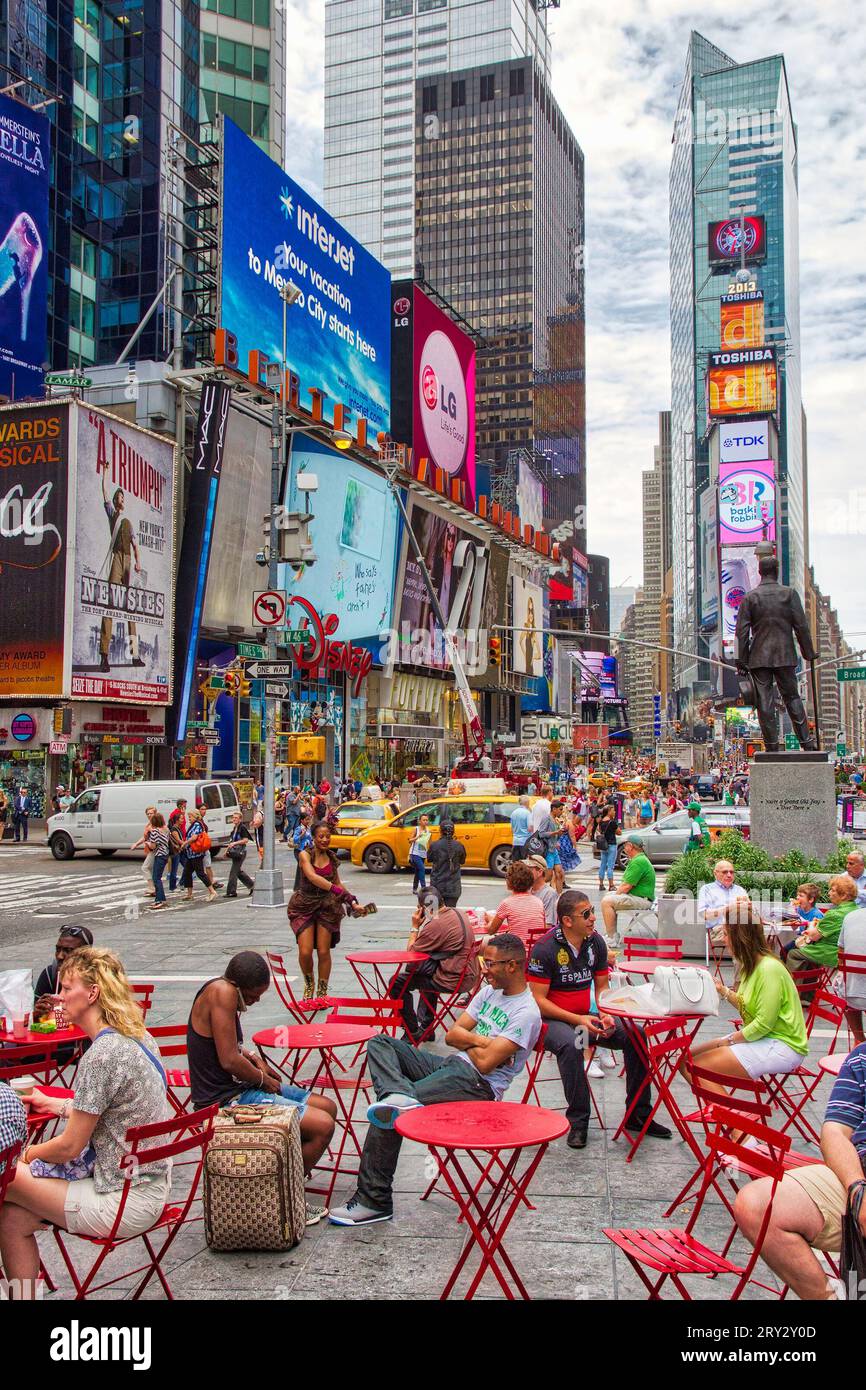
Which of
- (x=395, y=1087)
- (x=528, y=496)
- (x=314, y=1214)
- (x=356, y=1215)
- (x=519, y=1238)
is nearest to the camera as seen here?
(x=519, y=1238)

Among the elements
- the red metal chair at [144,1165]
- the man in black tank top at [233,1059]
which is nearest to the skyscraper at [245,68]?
the man in black tank top at [233,1059]

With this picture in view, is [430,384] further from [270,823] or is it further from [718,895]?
[718,895]

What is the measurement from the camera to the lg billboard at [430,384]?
6344 cm

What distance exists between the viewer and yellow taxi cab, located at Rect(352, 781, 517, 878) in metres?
21.5

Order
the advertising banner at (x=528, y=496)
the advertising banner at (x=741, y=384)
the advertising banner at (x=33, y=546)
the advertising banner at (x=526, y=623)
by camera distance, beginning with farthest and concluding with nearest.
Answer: the advertising banner at (x=741, y=384)
the advertising banner at (x=528, y=496)
the advertising banner at (x=526, y=623)
the advertising banner at (x=33, y=546)

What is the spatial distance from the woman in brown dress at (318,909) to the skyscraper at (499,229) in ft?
474

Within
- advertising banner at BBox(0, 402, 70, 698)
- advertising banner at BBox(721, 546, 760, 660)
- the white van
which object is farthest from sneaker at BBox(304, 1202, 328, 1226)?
advertising banner at BBox(721, 546, 760, 660)

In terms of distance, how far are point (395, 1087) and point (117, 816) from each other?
21.6 m

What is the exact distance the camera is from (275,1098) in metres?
5.43

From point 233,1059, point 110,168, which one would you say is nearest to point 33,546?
point 233,1059

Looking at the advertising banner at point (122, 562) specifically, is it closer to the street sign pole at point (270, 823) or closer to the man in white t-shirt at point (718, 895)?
the street sign pole at point (270, 823)

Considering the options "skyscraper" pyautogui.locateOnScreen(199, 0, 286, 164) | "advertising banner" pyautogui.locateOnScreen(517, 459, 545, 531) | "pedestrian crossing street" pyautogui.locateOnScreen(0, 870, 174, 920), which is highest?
"skyscraper" pyautogui.locateOnScreen(199, 0, 286, 164)

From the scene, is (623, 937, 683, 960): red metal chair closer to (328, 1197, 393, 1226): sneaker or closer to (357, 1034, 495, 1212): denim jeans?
(357, 1034, 495, 1212): denim jeans

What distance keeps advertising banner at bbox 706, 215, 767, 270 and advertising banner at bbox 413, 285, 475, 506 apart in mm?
148735
